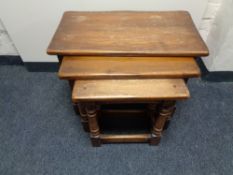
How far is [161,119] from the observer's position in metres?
0.86

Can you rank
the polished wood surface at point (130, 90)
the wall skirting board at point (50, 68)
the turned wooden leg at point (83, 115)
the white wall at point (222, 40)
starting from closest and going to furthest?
the polished wood surface at point (130, 90) < the turned wooden leg at point (83, 115) < the white wall at point (222, 40) < the wall skirting board at point (50, 68)

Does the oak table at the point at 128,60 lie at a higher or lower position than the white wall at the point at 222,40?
higher

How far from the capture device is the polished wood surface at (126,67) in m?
0.74

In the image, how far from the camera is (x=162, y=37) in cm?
86

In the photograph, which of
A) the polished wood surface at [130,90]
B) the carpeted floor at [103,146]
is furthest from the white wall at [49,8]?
the polished wood surface at [130,90]

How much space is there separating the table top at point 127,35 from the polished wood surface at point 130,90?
0.12m

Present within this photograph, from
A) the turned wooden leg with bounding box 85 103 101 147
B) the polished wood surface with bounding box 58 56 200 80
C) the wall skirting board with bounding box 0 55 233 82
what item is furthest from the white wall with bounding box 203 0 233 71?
the turned wooden leg with bounding box 85 103 101 147

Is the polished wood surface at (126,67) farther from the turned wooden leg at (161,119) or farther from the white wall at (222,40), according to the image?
the white wall at (222,40)

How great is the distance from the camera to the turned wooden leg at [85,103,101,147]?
784 mm

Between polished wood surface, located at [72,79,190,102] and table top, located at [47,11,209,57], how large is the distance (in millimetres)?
122

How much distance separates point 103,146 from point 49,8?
2.77ft

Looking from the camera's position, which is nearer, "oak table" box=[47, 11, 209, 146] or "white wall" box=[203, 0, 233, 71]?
"oak table" box=[47, 11, 209, 146]

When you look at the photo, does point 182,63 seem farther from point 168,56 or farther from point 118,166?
point 118,166

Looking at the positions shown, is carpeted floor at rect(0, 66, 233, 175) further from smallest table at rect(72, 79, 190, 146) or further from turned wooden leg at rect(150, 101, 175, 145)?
smallest table at rect(72, 79, 190, 146)
